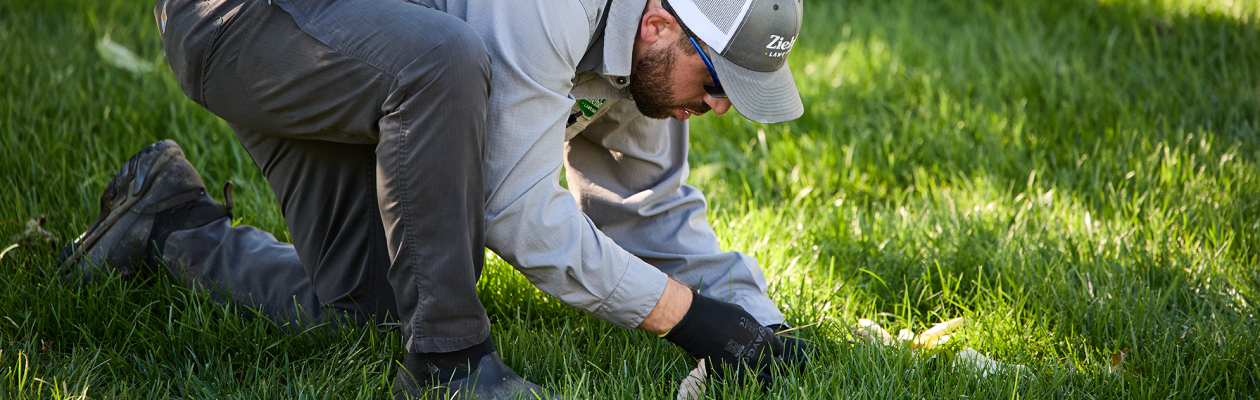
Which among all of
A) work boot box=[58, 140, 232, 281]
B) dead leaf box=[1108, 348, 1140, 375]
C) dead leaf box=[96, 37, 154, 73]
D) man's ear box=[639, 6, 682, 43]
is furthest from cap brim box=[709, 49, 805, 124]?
dead leaf box=[96, 37, 154, 73]

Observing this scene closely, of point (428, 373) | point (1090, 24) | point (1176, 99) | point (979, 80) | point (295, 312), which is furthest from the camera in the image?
point (1090, 24)

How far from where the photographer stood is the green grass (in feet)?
6.36

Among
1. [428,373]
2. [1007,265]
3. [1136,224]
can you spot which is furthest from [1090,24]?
[428,373]

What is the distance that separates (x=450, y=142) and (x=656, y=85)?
1.90ft

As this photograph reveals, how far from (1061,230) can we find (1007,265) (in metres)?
0.42

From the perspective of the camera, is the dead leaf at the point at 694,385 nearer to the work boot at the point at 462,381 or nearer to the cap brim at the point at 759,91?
the work boot at the point at 462,381

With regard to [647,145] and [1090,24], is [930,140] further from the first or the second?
[1090,24]

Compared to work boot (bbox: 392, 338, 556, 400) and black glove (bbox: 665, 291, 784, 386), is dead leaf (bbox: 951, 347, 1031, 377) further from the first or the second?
work boot (bbox: 392, 338, 556, 400)

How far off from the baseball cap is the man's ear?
20 millimetres

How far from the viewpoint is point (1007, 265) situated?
243cm

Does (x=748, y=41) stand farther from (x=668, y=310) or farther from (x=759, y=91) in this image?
(x=668, y=310)

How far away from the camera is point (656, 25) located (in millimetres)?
1909

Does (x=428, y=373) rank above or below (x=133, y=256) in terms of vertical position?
above

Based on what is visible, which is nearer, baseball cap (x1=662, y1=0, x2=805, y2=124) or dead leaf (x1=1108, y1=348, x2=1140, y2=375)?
baseball cap (x1=662, y1=0, x2=805, y2=124)
